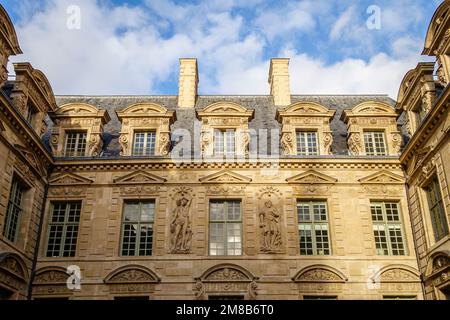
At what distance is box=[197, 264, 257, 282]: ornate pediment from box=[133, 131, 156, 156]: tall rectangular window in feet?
16.2

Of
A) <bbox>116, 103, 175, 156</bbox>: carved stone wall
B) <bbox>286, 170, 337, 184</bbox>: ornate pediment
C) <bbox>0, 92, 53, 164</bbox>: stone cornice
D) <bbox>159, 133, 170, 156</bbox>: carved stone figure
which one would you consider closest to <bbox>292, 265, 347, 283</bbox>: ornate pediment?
<bbox>286, 170, 337, 184</bbox>: ornate pediment

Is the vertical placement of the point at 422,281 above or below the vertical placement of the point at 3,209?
below

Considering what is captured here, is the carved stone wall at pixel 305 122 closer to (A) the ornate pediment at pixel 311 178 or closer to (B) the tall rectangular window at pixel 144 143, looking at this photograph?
(A) the ornate pediment at pixel 311 178

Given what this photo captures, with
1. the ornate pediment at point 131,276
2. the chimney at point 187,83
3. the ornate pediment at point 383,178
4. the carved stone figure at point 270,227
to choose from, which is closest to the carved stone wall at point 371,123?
the ornate pediment at point 383,178

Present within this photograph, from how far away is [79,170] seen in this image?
16.7 metres

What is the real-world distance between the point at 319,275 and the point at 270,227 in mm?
2163

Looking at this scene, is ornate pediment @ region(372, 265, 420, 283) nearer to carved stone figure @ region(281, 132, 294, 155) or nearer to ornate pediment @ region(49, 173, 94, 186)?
carved stone figure @ region(281, 132, 294, 155)

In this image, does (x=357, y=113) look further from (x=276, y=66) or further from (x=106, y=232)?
(x=106, y=232)

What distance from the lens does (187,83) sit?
21.2 meters

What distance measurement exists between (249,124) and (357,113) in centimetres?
414

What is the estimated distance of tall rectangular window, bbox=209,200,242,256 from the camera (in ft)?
51.5

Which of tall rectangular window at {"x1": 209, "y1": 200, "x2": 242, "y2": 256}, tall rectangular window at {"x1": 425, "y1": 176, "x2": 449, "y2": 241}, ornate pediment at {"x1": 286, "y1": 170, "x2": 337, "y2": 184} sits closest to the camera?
tall rectangular window at {"x1": 425, "y1": 176, "x2": 449, "y2": 241}

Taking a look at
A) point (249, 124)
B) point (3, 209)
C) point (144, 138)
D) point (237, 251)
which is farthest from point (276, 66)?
point (3, 209)

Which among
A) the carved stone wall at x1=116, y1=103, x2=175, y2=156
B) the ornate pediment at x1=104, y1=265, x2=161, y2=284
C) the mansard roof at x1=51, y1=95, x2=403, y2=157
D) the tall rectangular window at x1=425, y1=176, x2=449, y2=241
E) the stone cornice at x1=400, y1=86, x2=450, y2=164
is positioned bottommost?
the ornate pediment at x1=104, y1=265, x2=161, y2=284
